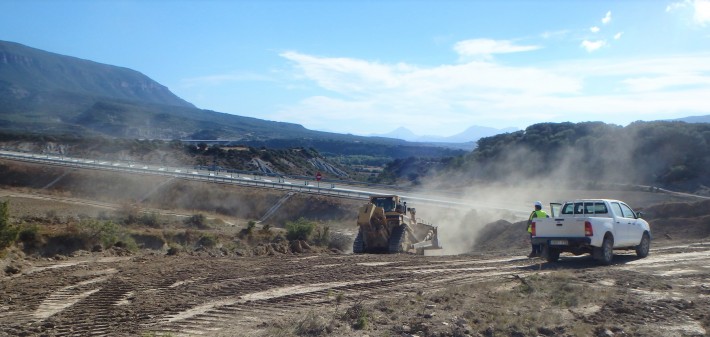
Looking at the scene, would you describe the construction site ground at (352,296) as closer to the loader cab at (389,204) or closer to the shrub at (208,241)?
the loader cab at (389,204)

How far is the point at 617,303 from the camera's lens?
1134 centimetres

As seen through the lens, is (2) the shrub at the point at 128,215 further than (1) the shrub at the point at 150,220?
Yes

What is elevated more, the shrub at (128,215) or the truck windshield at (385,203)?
the truck windshield at (385,203)

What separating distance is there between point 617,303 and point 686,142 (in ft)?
157

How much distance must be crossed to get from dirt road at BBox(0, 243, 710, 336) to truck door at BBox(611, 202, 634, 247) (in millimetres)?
692

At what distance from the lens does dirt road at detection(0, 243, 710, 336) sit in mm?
10188

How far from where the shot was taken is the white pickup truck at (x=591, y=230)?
17.0m

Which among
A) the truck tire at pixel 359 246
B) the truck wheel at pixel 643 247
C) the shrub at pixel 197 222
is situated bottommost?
the shrub at pixel 197 222

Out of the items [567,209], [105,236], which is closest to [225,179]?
[105,236]

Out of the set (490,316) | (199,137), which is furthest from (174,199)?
(199,137)

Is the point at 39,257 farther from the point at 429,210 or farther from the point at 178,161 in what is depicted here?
the point at 178,161

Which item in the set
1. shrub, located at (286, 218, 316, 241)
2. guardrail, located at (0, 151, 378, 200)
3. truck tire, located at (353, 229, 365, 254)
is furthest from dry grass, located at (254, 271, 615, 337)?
guardrail, located at (0, 151, 378, 200)

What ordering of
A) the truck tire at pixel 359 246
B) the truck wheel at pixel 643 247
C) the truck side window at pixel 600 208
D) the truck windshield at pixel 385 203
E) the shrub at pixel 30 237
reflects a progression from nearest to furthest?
the truck side window at pixel 600 208 < the truck wheel at pixel 643 247 < the shrub at pixel 30 237 < the truck tire at pixel 359 246 < the truck windshield at pixel 385 203

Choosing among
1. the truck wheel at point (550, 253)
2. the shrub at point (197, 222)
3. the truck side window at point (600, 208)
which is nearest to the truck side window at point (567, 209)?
the truck side window at point (600, 208)
